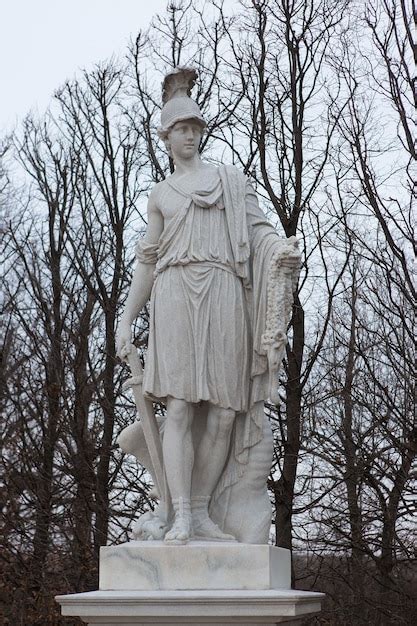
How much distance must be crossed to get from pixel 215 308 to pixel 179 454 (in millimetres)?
860

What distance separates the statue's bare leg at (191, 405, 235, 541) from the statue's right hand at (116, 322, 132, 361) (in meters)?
0.63

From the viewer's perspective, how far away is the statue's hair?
7.62m

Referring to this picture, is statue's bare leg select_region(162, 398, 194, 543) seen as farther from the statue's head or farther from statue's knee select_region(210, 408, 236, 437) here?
the statue's head

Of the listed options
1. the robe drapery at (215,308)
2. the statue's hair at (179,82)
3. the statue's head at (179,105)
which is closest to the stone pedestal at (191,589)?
the robe drapery at (215,308)

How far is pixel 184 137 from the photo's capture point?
754 centimetres

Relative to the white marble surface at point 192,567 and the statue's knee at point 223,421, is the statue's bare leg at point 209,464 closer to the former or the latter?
the statue's knee at point 223,421

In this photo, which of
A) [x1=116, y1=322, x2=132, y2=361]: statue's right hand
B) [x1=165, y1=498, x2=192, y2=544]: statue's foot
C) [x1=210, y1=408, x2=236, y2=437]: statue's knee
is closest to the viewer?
[x1=165, y1=498, x2=192, y2=544]: statue's foot

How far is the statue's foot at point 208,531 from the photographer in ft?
23.1

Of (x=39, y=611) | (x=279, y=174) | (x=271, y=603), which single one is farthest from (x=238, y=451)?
(x=39, y=611)

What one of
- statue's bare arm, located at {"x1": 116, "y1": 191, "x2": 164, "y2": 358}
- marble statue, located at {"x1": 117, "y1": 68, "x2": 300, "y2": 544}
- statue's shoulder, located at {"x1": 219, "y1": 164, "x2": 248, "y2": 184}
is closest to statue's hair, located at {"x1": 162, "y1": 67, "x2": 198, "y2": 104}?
marble statue, located at {"x1": 117, "y1": 68, "x2": 300, "y2": 544}

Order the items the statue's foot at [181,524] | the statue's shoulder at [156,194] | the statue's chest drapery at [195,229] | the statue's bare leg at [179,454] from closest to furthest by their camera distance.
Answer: the statue's foot at [181,524] < the statue's bare leg at [179,454] < the statue's chest drapery at [195,229] < the statue's shoulder at [156,194]

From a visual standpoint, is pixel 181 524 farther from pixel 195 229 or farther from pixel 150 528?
pixel 195 229

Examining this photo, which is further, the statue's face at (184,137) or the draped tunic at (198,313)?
the statue's face at (184,137)

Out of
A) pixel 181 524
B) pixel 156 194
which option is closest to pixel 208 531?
pixel 181 524
